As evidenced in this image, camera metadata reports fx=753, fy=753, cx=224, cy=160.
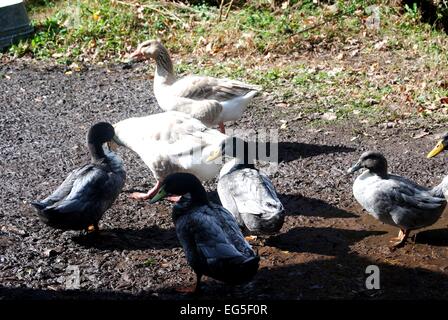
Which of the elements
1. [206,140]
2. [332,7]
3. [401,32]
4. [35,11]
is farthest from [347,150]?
[35,11]

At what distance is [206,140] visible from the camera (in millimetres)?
7047

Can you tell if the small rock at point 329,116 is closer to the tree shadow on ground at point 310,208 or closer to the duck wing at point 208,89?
the duck wing at point 208,89

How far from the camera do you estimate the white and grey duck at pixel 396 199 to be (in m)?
6.07

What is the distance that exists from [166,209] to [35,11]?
28.3 ft

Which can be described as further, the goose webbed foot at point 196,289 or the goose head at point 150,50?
the goose head at point 150,50

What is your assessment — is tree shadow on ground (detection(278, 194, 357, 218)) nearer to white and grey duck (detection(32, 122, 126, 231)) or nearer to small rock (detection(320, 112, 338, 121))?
white and grey duck (detection(32, 122, 126, 231))

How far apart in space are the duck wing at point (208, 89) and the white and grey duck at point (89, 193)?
1914 millimetres

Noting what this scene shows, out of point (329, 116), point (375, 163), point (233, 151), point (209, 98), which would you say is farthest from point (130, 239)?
point (329, 116)

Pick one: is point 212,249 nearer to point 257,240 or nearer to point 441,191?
point 257,240

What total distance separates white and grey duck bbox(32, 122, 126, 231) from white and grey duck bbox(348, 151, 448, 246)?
2110 mm

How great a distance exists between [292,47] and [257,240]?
5816mm

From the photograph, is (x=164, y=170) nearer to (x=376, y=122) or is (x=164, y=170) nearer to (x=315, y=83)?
(x=376, y=122)

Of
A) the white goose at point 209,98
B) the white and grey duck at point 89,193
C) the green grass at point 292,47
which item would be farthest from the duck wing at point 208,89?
the white and grey duck at point 89,193

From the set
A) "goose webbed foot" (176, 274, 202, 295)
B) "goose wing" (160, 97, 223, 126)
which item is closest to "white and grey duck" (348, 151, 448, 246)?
"goose webbed foot" (176, 274, 202, 295)
